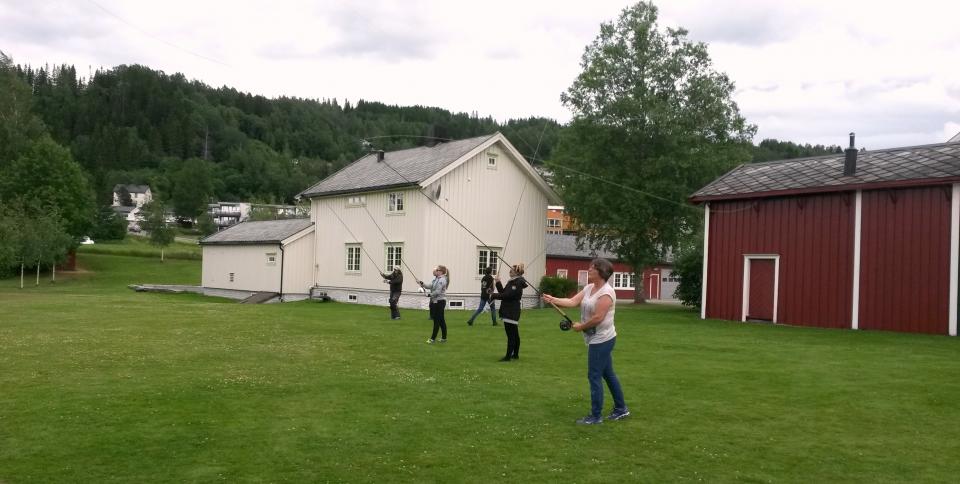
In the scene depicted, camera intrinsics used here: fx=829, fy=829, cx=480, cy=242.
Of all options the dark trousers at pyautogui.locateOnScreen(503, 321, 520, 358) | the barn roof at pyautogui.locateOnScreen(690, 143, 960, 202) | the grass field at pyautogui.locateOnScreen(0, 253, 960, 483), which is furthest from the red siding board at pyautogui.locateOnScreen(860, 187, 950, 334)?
the dark trousers at pyautogui.locateOnScreen(503, 321, 520, 358)

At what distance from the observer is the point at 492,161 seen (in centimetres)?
3428

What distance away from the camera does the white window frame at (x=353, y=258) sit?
35875mm

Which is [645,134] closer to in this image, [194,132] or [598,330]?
[598,330]

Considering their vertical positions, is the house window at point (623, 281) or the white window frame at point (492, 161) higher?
the white window frame at point (492, 161)

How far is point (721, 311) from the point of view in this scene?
86.9 feet

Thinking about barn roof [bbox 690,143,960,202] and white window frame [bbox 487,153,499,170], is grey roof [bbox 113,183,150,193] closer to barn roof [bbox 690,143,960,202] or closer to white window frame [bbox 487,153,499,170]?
white window frame [bbox 487,153,499,170]

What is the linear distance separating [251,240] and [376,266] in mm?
9213

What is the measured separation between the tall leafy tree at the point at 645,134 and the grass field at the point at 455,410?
63.7ft

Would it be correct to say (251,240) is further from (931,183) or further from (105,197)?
(105,197)

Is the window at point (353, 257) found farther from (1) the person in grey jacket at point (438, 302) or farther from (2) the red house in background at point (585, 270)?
(1) the person in grey jacket at point (438, 302)

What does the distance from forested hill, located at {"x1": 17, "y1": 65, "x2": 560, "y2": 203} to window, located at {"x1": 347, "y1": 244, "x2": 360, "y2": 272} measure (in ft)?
271

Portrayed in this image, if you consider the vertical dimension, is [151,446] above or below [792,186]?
below

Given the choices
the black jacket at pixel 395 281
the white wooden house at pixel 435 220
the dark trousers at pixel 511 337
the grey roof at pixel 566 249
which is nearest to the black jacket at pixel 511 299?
the dark trousers at pixel 511 337

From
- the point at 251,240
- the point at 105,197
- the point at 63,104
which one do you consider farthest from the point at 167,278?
the point at 63,104
